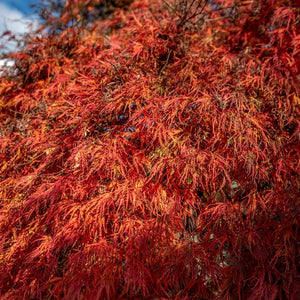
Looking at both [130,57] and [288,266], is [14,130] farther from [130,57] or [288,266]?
[288,266]

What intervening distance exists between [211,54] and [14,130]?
1741 millimetres

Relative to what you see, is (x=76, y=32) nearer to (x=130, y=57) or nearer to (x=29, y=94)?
(x=29, y=94)

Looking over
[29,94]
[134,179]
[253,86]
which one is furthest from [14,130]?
[253,86]

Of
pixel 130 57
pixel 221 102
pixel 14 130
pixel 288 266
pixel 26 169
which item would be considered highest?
pixel 130 57

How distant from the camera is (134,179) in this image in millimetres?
1636

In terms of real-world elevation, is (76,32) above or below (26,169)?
above

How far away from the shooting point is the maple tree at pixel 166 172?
1.46 meters

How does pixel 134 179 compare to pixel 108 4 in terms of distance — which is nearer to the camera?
pixel 134 179

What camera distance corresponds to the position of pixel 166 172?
5.30 ft

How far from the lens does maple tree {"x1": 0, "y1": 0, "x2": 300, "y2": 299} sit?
1455mm

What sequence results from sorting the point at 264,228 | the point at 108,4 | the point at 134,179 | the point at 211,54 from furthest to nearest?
the point at 108,4
the point at 211,54
the point at 134,179
the point at 264,228

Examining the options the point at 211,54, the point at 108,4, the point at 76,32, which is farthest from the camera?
the point at 108,4

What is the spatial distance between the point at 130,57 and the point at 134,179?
38.9 inches

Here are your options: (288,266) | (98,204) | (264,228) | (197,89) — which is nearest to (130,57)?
(197,89)
